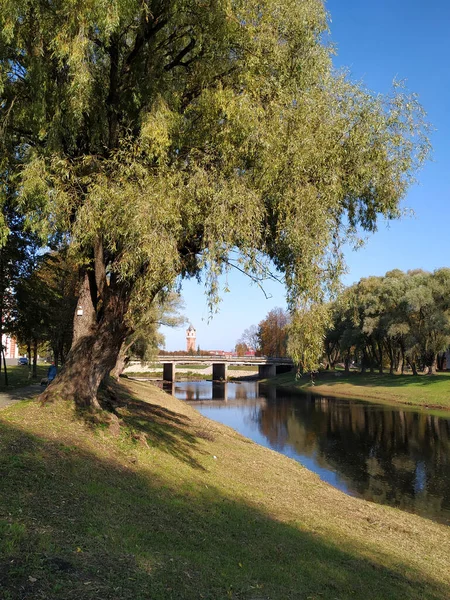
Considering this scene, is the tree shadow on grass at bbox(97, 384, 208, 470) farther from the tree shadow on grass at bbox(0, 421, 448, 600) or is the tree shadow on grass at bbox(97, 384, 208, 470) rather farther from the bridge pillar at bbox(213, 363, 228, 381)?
the bridge pillar at bbox(213, 363, 228, 381)

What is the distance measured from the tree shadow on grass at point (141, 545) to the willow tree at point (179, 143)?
4086 millimetres

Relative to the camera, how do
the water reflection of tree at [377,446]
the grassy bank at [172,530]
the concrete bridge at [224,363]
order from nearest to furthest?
the grassy bank at [172,530]
the water reflection of tree at [377,446]
the concrete bridge at [224,363]

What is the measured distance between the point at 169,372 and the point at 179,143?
250 ft

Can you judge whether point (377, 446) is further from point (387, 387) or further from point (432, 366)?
point (432, 366)

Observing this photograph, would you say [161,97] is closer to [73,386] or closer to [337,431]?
[73,386]

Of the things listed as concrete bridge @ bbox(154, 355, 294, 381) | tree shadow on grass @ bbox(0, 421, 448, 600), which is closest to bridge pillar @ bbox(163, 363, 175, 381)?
concrete bridge @ bbox(154, 355, 294, 381)

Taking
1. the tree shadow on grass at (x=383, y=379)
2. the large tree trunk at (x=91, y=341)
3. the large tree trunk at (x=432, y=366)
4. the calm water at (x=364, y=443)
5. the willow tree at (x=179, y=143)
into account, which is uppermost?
the willow tree at (x=179, y=143)

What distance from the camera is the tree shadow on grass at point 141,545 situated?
18.1 ft

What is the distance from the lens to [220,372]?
95.2 metres

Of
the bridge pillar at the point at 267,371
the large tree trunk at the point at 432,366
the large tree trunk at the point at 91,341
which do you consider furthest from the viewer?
the bridge pillar at the point at 267,371

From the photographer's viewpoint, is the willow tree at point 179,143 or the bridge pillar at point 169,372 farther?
the bridge pillar at point 169,372

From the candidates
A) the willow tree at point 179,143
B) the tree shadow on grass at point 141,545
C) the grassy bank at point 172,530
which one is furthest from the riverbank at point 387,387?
the tree shadow on grass at point 141,545

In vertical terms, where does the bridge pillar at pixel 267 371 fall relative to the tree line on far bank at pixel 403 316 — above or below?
below

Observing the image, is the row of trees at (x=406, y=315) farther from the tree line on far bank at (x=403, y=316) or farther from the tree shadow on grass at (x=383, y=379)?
the tree shadow on grass at (x=383, y=379)
